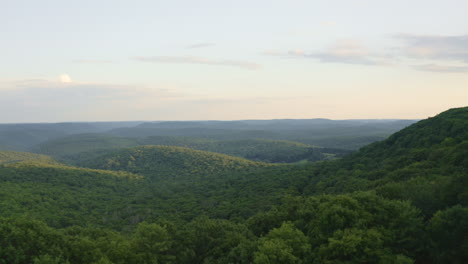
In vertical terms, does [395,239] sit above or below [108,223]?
above

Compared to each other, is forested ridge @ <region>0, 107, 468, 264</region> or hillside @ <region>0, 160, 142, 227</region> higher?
forested ridge @ <region>0, 107, 468, 264</region>

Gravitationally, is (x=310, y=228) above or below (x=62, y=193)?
above

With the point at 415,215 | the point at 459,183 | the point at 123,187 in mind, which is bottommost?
the point at 123,187

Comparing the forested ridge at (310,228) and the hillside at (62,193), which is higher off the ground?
the forested ridge at (310,228)

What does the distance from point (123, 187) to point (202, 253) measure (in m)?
119

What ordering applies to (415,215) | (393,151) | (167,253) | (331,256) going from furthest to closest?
(393,151) → (167,253) → (415,215) → (331,256)

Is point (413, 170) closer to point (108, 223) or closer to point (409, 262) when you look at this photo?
point (409, 262)

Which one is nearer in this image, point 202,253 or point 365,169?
point 202,253

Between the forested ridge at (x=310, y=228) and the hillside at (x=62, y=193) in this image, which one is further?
the hillside at (x=62, y=193)

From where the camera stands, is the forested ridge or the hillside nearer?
the forested ridge

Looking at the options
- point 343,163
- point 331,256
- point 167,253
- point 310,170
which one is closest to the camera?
point 331,256

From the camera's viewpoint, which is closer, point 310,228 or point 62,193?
point 310,228

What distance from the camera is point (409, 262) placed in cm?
2584

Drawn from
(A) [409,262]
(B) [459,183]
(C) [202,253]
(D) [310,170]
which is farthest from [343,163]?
(A) [409,262]
